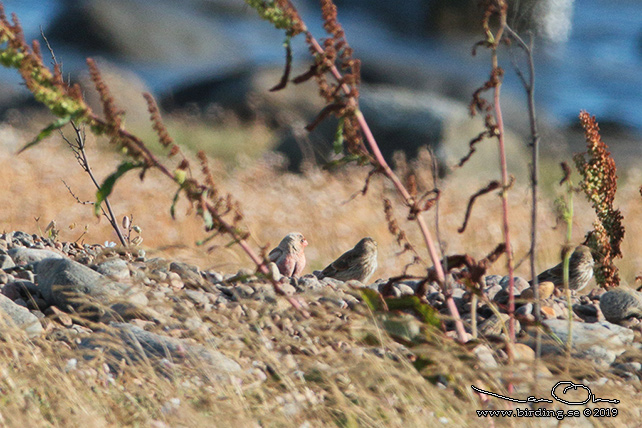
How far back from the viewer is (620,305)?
355cm

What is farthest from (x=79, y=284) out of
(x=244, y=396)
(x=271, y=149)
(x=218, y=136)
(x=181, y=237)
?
(x=218, y=136)

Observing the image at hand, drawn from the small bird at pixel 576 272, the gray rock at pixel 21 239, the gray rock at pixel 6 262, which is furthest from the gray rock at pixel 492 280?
the gray rock at pixel 21 239

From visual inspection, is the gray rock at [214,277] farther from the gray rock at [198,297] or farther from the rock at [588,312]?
the rock at [588,312]

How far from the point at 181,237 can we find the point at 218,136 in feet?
27.5

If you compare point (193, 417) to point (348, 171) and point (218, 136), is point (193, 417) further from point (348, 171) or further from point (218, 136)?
point (218, 136)

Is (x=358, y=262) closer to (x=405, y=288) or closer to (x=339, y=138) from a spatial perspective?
(x=405, y=288)

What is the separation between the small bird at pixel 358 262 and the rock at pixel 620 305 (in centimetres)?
148

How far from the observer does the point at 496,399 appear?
181 cm

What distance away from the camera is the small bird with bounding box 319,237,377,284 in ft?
15.0

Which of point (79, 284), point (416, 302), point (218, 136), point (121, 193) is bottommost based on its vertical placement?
point (218, 136)

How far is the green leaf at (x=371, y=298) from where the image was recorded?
6.72 ft

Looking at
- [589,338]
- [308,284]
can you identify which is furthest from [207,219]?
[308,284]

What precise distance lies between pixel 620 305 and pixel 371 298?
2.03 meters

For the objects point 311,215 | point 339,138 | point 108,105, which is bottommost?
point 311,215
